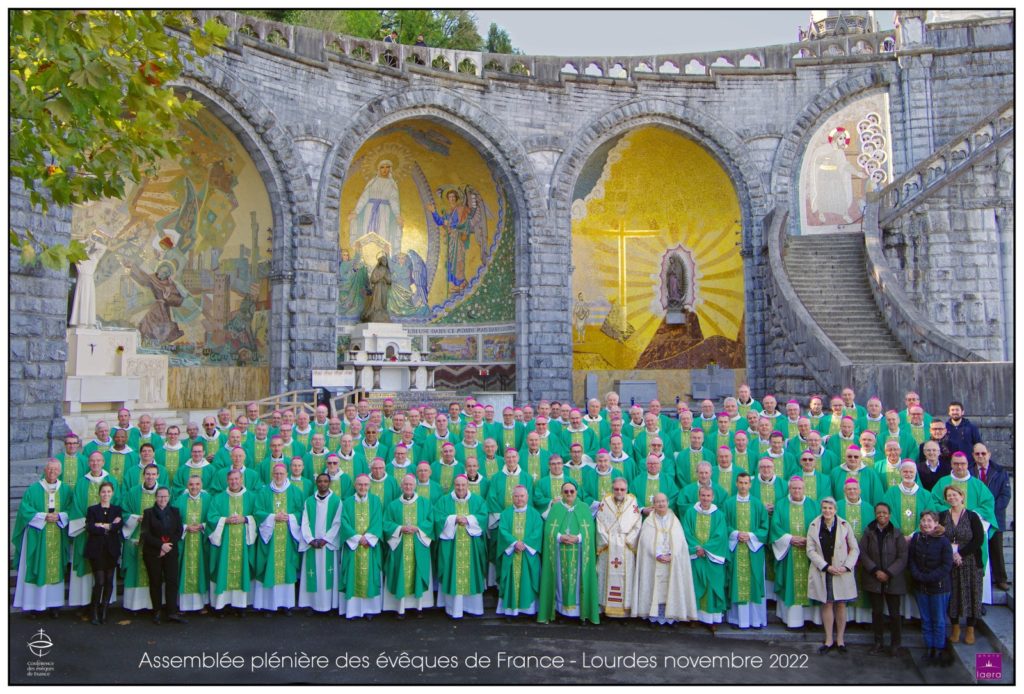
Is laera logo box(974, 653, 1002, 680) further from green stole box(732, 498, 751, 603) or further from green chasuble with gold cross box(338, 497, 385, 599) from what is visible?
green chasuble with gold cross box(338, 497, 385, 599)

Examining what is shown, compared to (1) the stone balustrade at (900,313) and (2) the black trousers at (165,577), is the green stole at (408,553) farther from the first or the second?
(1) the stone balustrade at (900,313)

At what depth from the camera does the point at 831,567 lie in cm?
652

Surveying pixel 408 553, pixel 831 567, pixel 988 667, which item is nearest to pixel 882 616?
pixel 831 567

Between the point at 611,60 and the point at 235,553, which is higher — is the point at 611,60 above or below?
above

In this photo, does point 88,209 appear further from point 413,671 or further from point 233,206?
→ point 413,671

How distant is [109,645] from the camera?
6.73 metres

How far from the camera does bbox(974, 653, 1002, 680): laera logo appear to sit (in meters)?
5.84

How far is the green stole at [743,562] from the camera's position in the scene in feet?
23.2

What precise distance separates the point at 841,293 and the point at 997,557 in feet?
30.3

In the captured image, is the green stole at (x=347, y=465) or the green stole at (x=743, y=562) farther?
the green stole at (x=347, y=465)

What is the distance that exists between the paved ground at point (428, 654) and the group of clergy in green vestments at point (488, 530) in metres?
0.24

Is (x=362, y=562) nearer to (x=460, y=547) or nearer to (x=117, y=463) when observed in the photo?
(x=460, y=547)

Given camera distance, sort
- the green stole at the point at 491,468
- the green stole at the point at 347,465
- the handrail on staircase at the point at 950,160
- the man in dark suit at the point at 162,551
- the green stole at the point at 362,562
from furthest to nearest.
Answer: the handrail on staircase at the point at 950,160 → the green stole at the point at 347,465 → the green stole at the point at 491,468 → the green stole at the point at 362,562 → the man in dark suit at the point at 162,551

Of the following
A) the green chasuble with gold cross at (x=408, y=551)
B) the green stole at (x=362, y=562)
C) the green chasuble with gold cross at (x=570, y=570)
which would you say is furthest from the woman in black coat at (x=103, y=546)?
the green chasuble with gold cross at (x=570, y=570)
